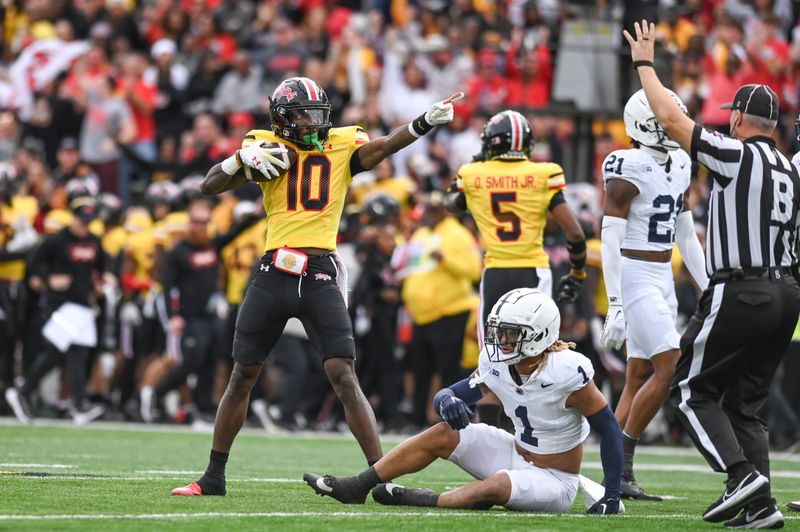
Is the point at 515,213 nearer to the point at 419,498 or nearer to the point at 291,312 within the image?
the point at 291,312

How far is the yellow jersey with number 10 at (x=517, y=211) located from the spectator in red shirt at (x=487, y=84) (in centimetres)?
716

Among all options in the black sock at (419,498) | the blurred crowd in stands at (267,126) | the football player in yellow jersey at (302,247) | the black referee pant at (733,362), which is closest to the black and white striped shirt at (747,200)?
the black referee pant at (733,362)

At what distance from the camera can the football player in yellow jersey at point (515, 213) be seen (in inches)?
380

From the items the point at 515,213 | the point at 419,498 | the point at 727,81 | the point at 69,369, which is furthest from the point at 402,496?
the point at 727,81

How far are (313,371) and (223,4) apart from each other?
7.14 meters

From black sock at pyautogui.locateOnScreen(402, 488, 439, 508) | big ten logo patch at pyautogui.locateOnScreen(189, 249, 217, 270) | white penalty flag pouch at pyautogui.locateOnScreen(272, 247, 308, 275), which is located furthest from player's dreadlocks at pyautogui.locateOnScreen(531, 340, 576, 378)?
big ten logo patch at pyautogui.locateOnScreen(189, 249, 217, 270)

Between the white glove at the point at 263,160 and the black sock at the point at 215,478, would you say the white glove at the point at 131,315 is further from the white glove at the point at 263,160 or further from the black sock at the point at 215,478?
the white glove at the point at 263,160

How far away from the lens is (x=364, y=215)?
15.1 meters

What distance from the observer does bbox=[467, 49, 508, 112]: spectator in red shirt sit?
17.2 meters

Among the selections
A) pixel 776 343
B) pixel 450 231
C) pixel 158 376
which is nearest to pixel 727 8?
pixel 450 231

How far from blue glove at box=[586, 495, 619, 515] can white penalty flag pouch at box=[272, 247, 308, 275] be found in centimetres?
192

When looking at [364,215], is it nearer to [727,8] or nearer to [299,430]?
[299,430]

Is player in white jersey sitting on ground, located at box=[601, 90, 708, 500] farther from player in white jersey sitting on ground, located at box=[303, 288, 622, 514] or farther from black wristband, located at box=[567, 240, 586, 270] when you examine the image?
player in white jersey sitting on ground, located at box=[303, 288, 622, 514]

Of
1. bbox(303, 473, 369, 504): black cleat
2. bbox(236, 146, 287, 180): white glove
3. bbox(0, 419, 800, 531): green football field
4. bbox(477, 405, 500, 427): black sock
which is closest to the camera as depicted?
bbox(0, 419, 800, 531): green football field
